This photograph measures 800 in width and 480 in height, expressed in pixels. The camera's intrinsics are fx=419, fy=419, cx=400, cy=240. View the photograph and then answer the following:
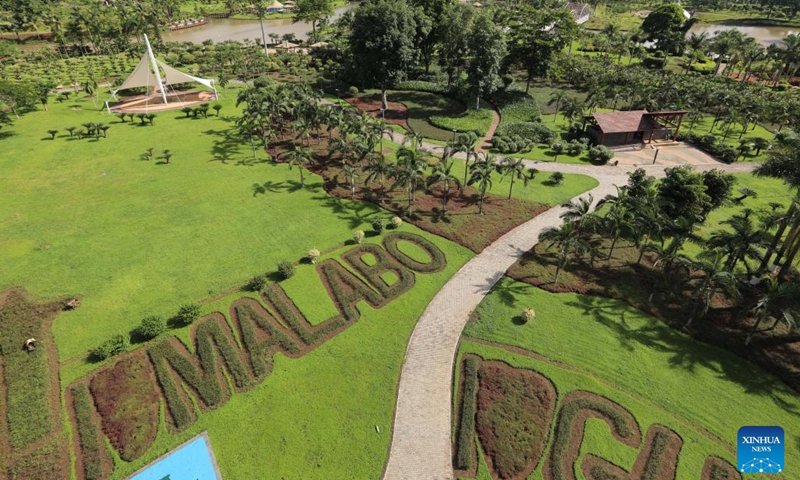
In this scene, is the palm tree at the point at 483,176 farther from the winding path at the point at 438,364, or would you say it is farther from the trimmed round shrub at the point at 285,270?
the trimmed round shrub at the point at 285,270

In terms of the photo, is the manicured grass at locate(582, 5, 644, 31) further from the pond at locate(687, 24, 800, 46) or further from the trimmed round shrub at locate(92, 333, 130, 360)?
the trimmed round shrub at locate(92, 333, 130, 360)

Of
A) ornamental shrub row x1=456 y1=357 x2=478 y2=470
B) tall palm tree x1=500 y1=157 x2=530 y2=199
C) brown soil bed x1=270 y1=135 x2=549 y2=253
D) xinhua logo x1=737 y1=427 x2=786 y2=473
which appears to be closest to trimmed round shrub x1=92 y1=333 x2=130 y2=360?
ornamental shrub row x1=456 y1=357 x2=478 y2=470

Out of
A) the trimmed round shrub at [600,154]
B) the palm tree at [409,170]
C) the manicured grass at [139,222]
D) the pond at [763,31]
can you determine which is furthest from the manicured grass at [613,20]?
the manicured grass at [139,222]

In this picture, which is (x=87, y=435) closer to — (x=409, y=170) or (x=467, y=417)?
(x=467, y=417)

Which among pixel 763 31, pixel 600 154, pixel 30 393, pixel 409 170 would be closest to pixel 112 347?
pixel 30 393

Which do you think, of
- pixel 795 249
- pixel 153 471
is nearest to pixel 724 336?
pixel 795 249

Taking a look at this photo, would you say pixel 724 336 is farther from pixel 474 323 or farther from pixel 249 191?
pixel 249 191
